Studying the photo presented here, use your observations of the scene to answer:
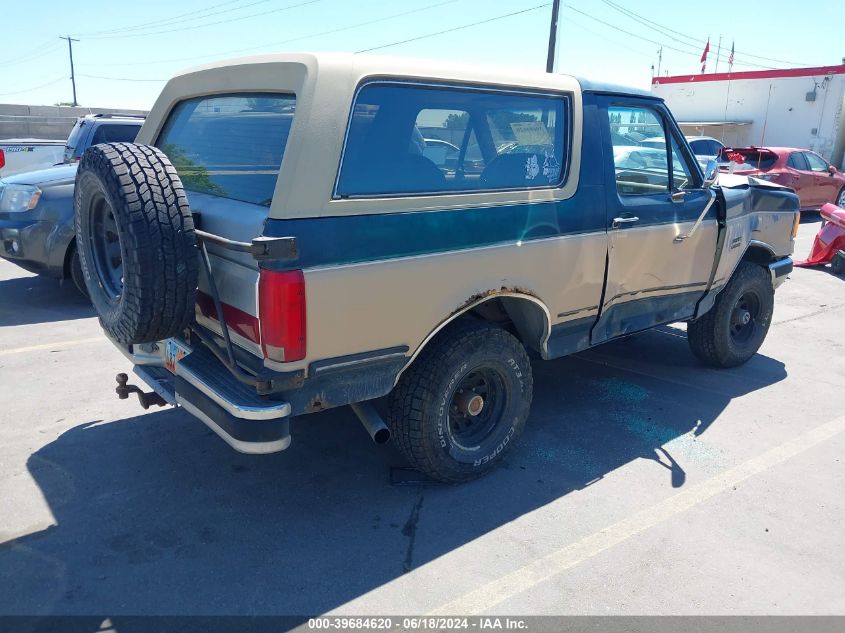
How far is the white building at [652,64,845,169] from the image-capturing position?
21125 mm

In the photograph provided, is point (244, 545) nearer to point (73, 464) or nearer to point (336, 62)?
point (73, 464)

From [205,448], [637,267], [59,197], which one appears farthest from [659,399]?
[59,197]

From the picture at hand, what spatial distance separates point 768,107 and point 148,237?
2443 cm

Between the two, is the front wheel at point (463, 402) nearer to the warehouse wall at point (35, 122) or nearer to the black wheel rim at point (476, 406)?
the black wheel rim at point (476, 406)

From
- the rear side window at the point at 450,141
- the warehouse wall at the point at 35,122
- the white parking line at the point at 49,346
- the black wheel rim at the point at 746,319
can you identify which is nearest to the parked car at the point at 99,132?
the white parking line at the point at 49,346

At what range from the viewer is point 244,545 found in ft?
10.4

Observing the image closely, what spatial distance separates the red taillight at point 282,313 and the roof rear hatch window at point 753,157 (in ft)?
43.8

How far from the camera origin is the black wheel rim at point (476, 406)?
365 centimetres

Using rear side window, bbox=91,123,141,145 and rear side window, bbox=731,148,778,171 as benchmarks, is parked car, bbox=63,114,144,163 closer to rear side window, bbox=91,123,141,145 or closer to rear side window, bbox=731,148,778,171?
rear side window, bbox=91,123,141,145

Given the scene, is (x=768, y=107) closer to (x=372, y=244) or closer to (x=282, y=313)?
(x=372, y=244)

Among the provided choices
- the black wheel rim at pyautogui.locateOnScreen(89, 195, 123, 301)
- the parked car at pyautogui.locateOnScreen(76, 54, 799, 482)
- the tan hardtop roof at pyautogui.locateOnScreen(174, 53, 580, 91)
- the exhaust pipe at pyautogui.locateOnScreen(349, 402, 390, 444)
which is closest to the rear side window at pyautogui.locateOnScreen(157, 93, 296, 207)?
the parked car at pyautogui.locateOnScreen(76, 54, 799, 482)

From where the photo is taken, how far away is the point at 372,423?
336 centimetres

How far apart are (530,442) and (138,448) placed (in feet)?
7.66

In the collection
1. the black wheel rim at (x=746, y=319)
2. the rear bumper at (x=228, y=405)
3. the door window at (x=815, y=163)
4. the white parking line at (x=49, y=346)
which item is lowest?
the white parking line at (x=49, y=346)
